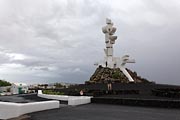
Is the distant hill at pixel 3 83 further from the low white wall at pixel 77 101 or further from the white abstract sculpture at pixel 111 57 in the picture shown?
the low white wall at pixel 77 101

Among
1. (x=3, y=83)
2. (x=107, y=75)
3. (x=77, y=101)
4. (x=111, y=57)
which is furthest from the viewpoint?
(x=3, y=83)

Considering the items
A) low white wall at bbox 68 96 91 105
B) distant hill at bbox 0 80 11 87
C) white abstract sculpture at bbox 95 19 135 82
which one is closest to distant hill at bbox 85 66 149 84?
white abstract sculpture at bbox 95 19 135 82

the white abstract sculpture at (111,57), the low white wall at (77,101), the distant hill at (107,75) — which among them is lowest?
the low white wall at (77,101)

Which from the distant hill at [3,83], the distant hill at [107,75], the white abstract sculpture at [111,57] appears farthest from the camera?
the distant hill at [3,83]

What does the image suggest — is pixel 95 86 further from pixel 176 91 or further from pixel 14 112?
pixel 14 112

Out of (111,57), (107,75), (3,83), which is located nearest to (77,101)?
(107,75)

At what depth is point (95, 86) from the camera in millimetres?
34031

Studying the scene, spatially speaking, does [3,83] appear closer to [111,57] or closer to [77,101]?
[111,57]

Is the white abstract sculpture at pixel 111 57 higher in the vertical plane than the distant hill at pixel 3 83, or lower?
higher

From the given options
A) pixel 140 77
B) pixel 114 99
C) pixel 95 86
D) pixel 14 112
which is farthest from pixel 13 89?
pixel 14 112

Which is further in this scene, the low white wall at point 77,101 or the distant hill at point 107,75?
the distant hill at point 107,75

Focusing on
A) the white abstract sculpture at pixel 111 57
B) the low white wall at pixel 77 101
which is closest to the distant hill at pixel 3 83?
the white abstract sculpture at pixel 111 57

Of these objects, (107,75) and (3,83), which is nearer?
(107,75)

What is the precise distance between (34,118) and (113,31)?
31.6 metres
